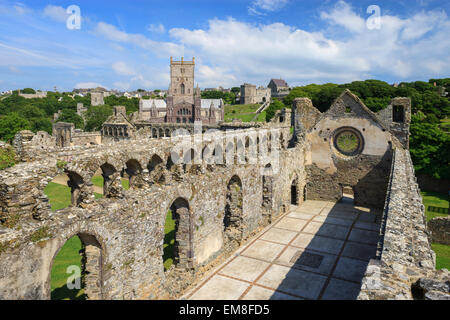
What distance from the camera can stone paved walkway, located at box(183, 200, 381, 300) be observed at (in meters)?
12.6

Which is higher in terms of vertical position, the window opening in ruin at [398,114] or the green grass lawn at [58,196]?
the window opening in ruin at [398,114]

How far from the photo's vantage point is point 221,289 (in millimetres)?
12672

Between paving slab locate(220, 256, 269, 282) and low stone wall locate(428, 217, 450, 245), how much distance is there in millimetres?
11128

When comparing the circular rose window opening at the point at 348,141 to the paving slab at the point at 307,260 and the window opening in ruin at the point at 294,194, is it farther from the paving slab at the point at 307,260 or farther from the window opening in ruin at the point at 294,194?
the paving slab at the point at 307,260

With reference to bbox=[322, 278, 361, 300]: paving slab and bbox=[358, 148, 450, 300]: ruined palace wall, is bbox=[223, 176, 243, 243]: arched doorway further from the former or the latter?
bbox=[358, 148, 450, 300]: ruined palace wall

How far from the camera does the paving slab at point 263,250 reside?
51.5 ft

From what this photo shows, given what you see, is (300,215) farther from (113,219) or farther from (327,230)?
(113,219)

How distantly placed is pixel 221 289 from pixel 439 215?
20173 mm

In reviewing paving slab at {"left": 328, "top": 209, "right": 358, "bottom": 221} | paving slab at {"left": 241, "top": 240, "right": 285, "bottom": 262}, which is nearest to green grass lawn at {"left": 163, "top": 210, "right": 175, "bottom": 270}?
paving slab at {"left": 241, "top": 240, "right": 285, "bottom": 262}

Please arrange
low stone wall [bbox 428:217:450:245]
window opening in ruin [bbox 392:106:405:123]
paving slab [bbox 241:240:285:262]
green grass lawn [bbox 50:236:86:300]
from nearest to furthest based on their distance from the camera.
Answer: green grass lawn [bbox 50:236:86:300] → paving slab [bbox 241:240:285:262] → low stone wall [bbox 428:217:450:245] → window opening in ruin [bbox 392:106:405:123]

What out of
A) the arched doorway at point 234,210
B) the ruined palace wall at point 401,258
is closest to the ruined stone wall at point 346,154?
the arched doorway at point 234,210

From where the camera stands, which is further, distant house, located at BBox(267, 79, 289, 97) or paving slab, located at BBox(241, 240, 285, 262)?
distant house, located at BBox(267, 79, 289, 97)

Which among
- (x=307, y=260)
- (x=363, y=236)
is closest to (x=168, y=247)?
(x=307, y=260)
